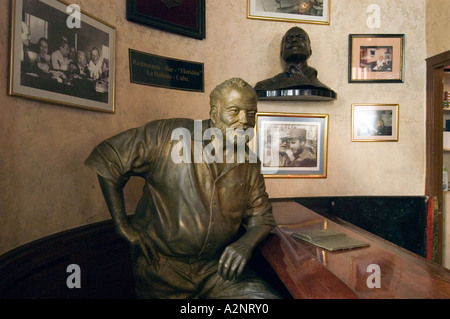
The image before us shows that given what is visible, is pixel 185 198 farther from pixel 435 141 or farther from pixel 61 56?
pixel 435 141

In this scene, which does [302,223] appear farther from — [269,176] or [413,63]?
[413,63]

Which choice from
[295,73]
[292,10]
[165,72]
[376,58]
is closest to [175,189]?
[165,72]

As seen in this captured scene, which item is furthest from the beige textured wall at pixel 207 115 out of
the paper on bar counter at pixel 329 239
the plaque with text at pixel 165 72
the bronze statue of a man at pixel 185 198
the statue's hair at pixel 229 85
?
the paper on bar counter at pixel 329 239

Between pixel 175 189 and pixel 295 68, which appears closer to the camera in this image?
pixel 175 189

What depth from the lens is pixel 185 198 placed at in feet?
5.89

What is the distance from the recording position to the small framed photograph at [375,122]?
393 centimetres

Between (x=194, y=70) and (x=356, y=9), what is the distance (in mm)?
2153

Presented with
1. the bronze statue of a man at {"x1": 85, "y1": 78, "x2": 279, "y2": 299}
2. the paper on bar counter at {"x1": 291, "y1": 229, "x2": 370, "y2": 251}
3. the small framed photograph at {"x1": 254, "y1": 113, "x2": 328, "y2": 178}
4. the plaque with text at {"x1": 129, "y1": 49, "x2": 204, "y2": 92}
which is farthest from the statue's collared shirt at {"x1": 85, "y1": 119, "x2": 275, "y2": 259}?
the small framed photograph at {"x1": 254, "y1": 113, "x2": 328, "y2": 178}

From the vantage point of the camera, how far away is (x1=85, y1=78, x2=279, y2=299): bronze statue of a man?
1.77 metres

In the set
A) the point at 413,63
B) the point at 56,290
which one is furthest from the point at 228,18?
the point at 56,290

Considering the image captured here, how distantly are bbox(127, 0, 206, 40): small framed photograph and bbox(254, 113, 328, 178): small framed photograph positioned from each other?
121cm

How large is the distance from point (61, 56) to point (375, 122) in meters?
3.42

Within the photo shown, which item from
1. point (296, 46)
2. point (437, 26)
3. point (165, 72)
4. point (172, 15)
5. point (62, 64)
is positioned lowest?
point (62, 64)

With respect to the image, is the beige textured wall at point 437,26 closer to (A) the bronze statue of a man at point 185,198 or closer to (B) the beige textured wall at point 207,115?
(B) the beige textured wall at point 207,115
